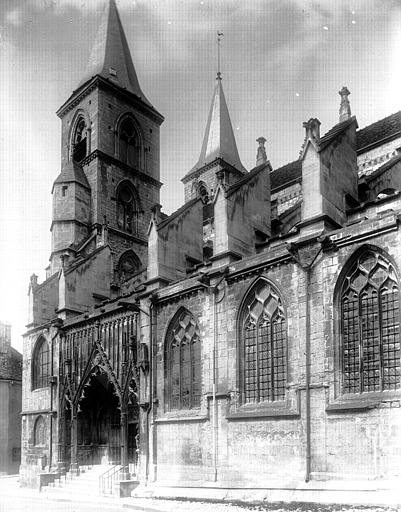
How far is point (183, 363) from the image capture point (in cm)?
2134

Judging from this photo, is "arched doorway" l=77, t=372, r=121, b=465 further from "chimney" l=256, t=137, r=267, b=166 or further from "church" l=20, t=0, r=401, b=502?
"chimney" l=256, t=137, r=267, b=166

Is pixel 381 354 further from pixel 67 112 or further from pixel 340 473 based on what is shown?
pixel 67 112

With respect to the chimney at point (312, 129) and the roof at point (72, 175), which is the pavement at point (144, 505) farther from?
the roof at point (72, 175)

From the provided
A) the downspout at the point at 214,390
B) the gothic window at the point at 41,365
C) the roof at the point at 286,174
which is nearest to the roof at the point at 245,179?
the downspout at the point at 214,390

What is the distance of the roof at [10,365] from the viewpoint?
3903 cm

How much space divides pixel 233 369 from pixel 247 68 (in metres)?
8.70

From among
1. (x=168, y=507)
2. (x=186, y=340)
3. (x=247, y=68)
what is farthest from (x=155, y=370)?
(x=247, y=68)

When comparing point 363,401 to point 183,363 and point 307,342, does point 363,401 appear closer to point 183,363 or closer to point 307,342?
point 307,342

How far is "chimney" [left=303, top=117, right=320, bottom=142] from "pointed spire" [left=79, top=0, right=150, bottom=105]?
76.1 ft

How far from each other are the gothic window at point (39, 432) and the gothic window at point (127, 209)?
13.0 m

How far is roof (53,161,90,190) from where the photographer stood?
120 feet

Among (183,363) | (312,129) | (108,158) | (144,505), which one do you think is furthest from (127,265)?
(312,129)

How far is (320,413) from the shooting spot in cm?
1627

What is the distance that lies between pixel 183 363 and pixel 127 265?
16.9 meters
